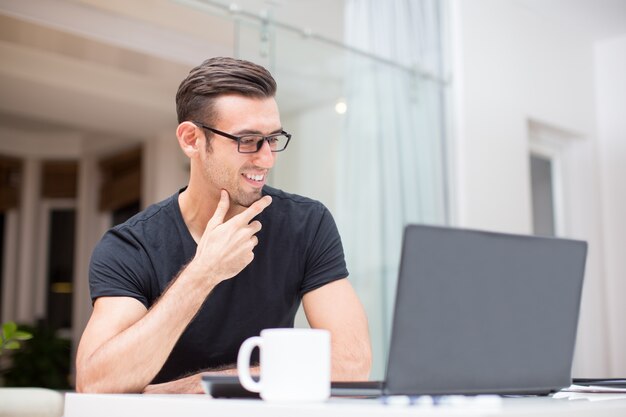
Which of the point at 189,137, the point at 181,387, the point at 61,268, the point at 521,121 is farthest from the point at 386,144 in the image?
the point at 61,268

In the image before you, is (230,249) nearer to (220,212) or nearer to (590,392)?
(220,212)

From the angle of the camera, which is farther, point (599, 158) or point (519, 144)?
point (599, 158)

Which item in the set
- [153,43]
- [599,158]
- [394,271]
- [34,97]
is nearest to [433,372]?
[394,271]

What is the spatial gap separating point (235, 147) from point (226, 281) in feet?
0.93

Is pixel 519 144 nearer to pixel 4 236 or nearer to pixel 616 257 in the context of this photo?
pixel 616 257

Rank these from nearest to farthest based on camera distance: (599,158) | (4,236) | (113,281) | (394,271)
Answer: (113,281) → (394,271) → (599,158) → (4,236)

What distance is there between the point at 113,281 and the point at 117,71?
13.5 feet

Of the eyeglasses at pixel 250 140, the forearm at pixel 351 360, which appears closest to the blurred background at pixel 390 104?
the eyeglasses at pixel 250 140

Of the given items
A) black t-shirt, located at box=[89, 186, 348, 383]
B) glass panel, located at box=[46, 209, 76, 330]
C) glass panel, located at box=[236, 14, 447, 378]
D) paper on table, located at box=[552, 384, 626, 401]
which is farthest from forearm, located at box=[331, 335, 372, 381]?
glass panel, located at box=[46, 209, 76, 330]

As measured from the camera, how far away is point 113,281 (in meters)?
1.38

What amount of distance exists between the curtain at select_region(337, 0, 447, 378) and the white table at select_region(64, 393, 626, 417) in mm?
2378

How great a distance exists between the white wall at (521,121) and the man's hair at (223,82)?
2.47 m

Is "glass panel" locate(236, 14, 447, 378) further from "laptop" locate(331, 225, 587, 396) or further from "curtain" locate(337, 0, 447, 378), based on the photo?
"laptop" locate(331, 225, 587, 396)

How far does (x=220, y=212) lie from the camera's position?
4.68 feet
